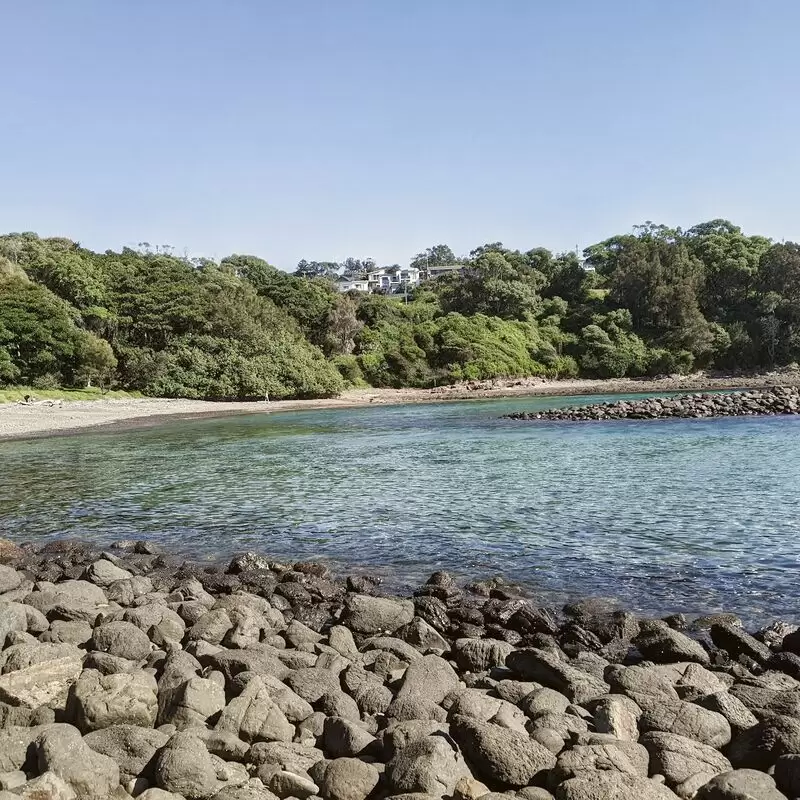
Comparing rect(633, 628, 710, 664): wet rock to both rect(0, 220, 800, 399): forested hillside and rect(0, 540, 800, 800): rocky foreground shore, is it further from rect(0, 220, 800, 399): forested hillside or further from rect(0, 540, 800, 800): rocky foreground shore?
rect(0, 220, 800, 399): forested hillside

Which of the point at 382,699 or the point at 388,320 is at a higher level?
the point at 388,320

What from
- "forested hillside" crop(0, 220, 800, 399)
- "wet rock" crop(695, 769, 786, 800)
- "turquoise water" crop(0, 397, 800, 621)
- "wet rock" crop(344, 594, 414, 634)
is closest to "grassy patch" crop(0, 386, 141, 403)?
"forested hillside" crop(0, 220, 800, 399)

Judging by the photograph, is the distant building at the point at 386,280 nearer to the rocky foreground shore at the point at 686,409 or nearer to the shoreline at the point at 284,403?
the shoreline at the point at 284,403

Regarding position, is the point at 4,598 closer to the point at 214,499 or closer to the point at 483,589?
the point at 483,589

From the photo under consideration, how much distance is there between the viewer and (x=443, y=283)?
4215 inches

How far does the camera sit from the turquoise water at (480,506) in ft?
33.5

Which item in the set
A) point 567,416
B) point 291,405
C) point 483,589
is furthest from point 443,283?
point 483,589

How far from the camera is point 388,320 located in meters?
86.9

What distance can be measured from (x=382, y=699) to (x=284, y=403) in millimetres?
57011

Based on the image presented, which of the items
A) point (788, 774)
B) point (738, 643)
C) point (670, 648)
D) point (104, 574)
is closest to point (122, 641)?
point (104, 574)

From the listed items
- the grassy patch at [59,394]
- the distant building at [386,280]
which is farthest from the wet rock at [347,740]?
the distant building at [386,280]

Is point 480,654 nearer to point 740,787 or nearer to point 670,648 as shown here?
point 670,648

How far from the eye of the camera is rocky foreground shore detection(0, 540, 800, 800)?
14.4ft

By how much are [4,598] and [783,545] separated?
10589 millimetres
